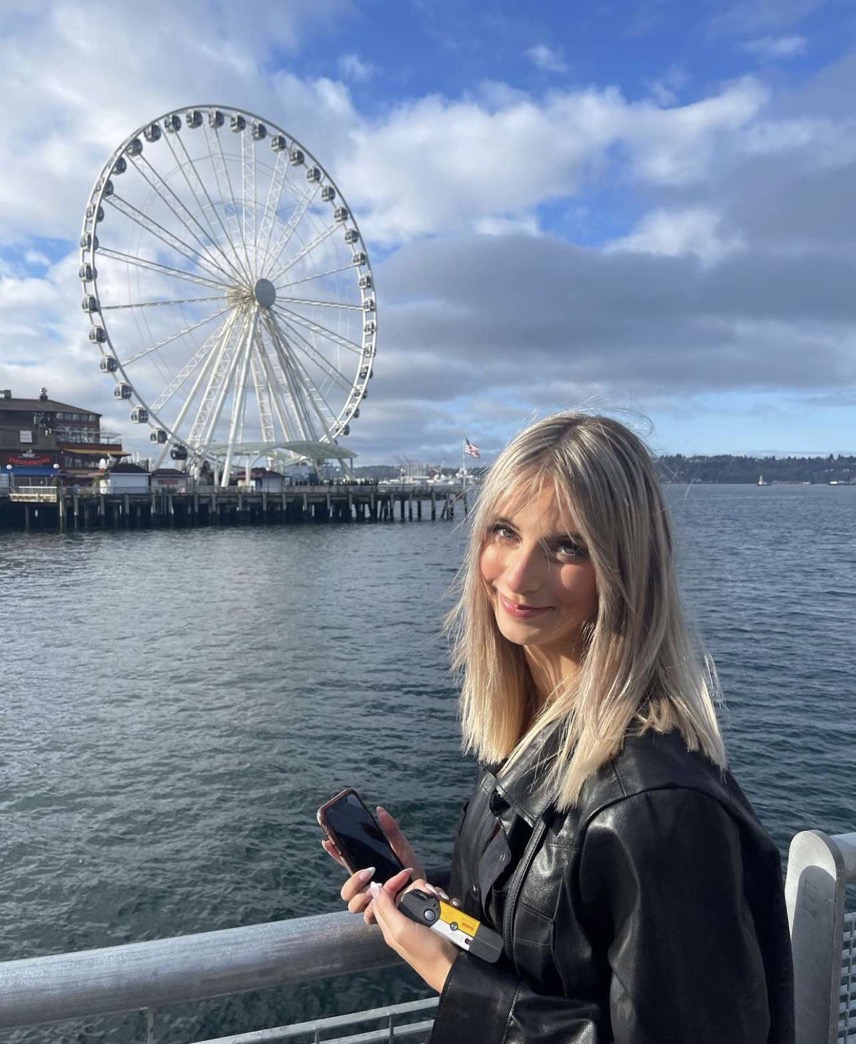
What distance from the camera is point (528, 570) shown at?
169cm

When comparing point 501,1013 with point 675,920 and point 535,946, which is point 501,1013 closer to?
point 535,946

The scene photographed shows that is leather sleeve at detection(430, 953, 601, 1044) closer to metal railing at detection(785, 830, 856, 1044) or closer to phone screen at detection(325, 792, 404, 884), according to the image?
phone screen at detection(325, 792, 404, 884)

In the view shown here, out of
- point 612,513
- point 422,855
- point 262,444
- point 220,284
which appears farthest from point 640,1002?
point 262,444

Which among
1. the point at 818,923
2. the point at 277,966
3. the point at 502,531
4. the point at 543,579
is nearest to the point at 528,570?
the point at 543,579

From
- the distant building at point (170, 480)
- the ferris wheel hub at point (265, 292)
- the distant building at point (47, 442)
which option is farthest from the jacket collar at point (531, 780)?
the distant building at point (47, 442)

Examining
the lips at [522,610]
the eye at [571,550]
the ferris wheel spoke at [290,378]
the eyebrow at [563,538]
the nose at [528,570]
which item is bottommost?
the lips at [522,610]

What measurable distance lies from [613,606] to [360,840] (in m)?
0.83

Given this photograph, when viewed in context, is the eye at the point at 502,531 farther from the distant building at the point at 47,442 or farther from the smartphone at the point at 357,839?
the distant building at the point at 47,442

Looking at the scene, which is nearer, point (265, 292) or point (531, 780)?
point (531, 780)

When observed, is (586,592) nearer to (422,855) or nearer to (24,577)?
(422,855)

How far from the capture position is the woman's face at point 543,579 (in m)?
1.66

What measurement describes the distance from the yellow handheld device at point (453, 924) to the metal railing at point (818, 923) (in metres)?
0.89

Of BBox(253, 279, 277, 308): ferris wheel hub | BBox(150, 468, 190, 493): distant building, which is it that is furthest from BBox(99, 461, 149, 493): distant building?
BBox(253, 279, 277, 308): ferris wheel hub

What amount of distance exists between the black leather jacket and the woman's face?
309mm
